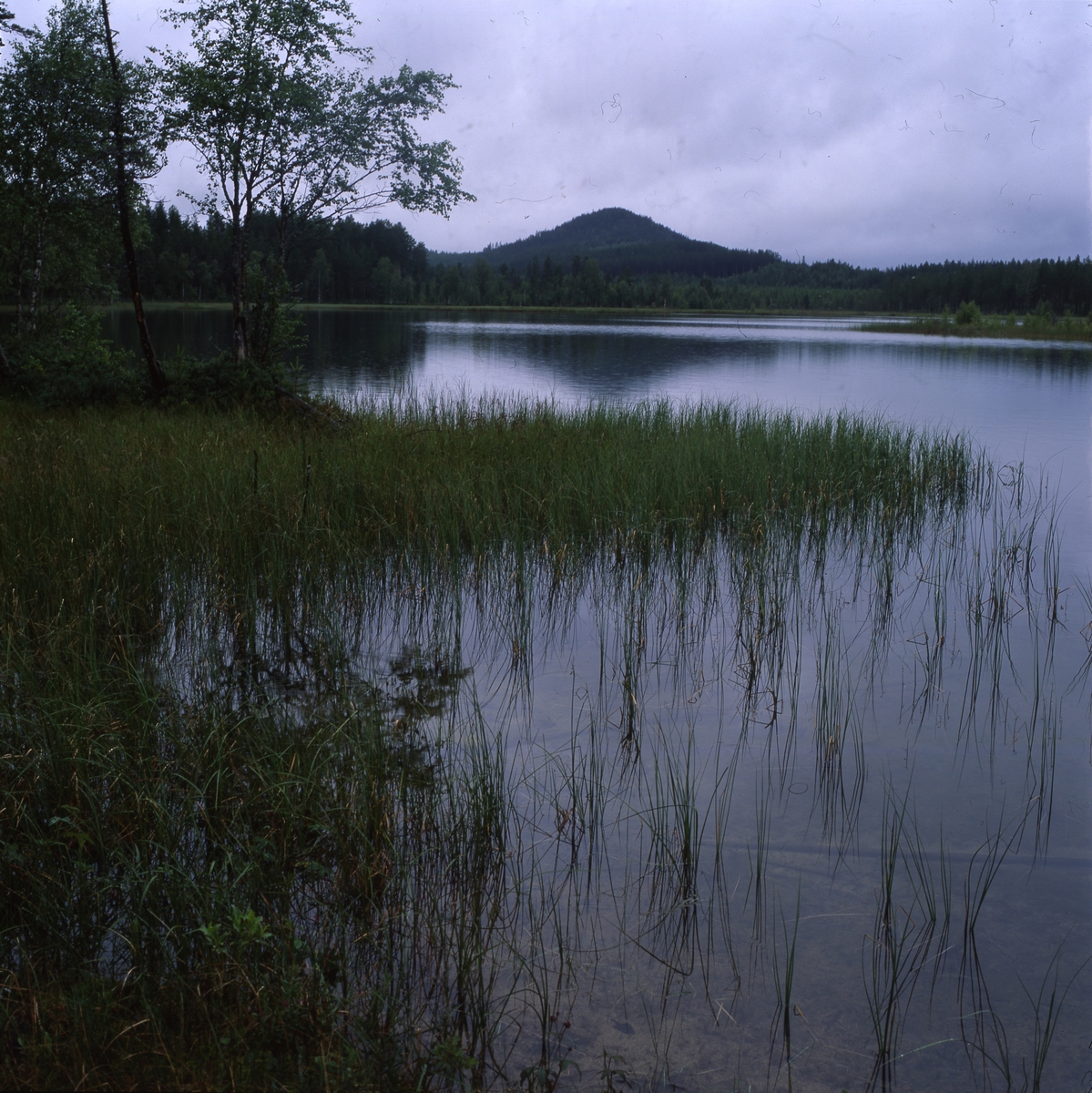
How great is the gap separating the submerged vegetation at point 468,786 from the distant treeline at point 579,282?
45.9 meters

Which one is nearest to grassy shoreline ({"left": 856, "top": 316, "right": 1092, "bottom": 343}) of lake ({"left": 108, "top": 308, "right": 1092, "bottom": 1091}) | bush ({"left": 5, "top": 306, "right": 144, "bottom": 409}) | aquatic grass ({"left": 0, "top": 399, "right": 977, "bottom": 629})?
aquatic grass ({"left": 0, "top": 399, "right": 977, "bottom": 629})

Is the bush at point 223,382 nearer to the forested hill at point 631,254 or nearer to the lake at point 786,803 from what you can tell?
the lake at point 786,803

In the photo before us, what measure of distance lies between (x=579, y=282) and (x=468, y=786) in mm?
103709

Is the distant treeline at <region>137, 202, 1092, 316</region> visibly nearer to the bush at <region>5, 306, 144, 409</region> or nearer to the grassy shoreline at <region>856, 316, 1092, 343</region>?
the grassy shoreline at <region>856, 316, 1092, 343</region>

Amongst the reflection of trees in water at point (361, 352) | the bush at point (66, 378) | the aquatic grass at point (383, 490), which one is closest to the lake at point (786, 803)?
the aquatic grass at point (383, 490)

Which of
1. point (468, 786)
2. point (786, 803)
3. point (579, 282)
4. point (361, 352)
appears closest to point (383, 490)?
point (468, 786)

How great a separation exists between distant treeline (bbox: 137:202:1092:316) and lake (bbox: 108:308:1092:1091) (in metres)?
46.8

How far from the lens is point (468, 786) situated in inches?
118

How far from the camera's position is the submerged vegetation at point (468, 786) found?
7.14ft

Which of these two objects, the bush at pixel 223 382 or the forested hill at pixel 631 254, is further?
the forested hill at pixel 631 254

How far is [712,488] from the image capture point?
7.94 metres

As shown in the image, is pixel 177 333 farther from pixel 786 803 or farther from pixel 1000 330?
pixel 1000 330

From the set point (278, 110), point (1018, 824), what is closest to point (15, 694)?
point (1018, 824)

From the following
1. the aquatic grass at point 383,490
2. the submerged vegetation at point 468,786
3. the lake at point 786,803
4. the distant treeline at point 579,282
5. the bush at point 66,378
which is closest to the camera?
the submerged vegetation at point 468,786
